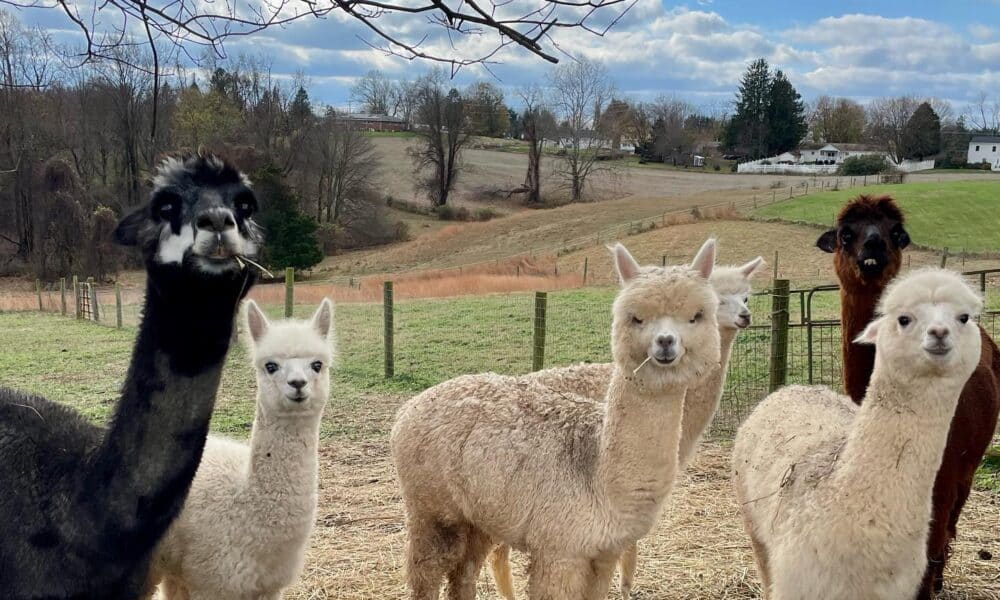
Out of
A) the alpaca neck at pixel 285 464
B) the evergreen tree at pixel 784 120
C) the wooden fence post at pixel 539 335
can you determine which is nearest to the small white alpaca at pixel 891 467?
the alpaca neck at pixel 285 464

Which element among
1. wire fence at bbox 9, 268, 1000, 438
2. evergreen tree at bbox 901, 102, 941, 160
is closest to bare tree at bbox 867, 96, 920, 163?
evergreen tree at bbox 901, 102, 941, 160

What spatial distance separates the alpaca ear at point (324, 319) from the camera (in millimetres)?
4410

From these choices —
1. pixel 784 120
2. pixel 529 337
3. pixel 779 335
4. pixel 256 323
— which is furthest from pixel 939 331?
pixel 784 120

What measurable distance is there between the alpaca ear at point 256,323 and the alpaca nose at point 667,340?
213cm

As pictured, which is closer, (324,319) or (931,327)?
(931,327)

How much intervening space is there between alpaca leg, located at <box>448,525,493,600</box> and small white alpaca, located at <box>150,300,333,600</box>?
107 centimetres

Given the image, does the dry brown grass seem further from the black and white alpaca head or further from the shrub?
the shrub

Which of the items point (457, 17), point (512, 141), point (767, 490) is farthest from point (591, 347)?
point (512, 141)

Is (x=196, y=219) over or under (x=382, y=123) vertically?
under

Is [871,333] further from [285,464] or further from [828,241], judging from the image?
[285,464]

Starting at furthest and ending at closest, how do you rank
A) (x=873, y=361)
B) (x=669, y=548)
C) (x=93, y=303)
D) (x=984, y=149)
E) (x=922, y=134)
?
(x=984, y=149), (x=922, y=134), (x=93, y=303), (x=669, y=548), (x=873, y=361)

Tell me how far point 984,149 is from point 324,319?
103 metres

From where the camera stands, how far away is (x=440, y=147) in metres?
61.6

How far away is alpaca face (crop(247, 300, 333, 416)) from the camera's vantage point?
402 cm
